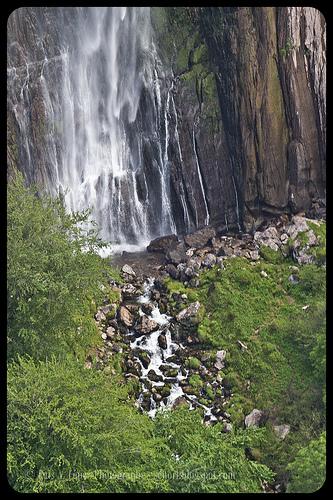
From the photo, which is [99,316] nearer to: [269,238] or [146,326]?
[146,326]

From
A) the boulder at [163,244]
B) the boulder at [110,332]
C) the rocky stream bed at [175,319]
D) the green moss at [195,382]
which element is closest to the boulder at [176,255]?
the rocky stream bed at [175,319]

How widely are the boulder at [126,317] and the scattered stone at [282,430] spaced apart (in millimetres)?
5478

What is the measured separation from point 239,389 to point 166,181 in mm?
9425

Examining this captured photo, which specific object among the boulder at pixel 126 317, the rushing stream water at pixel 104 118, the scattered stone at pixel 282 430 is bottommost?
the scattered stone at pixel 282 430

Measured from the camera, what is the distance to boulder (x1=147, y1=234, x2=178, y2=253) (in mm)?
20094

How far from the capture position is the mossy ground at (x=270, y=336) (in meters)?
13.3

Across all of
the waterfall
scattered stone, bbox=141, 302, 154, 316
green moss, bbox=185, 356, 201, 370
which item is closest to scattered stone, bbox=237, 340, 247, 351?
green moss, bbox=185, 356, 201, 370

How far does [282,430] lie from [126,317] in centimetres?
586

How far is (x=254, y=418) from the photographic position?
1389 cm

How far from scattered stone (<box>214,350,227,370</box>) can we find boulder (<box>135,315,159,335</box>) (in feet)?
7.04

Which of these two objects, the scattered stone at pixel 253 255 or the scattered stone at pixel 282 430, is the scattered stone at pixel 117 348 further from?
the scattered stone at pixel 253 255

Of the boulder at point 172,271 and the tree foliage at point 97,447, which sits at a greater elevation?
the boulder at point 172,271

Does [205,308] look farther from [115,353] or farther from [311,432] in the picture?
[311,432]

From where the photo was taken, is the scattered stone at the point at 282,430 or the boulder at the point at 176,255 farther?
the boulder at the point at 176,255
